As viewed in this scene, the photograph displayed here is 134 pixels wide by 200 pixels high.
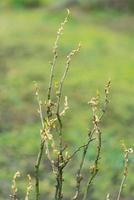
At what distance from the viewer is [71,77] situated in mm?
11883

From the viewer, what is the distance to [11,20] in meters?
16.9

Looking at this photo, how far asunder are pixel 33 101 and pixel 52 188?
2.95 m

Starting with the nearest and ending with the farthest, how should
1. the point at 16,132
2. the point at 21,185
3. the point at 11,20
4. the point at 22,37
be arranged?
the point at 21,185 → the point at 16,132 → the point at 22,37 → the point at 11,20

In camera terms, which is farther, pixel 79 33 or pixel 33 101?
pixel 79 33

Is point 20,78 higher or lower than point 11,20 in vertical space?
lower

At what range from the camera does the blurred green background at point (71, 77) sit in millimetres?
8031

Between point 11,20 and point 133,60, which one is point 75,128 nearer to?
point 133,60

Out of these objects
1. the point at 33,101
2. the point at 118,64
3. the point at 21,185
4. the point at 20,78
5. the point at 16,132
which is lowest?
the point at 21,185

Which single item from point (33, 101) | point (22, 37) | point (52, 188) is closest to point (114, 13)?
point (22, 37)

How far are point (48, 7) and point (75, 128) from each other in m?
8.96

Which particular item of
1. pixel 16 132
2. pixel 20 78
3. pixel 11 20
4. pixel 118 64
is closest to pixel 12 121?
pixel 16 132

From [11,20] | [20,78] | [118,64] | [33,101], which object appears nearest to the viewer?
[33,101]

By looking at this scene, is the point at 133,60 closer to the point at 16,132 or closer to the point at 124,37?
the point at 124,37

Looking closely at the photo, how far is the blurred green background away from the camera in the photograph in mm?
8031
